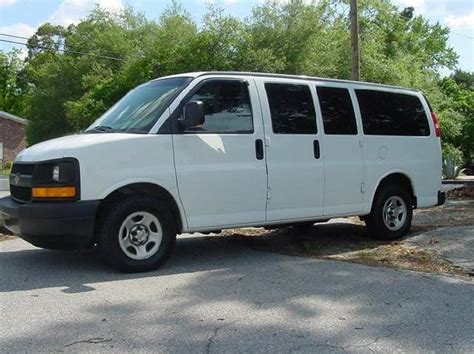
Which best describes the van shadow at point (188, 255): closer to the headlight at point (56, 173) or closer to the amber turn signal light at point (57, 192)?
the amber turn signal light at point (57, 192)

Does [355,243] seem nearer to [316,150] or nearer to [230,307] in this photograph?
[316,150]

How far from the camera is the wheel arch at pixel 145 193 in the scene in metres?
5.88

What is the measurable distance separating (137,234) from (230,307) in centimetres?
159

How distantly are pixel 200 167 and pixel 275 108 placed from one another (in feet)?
4.06

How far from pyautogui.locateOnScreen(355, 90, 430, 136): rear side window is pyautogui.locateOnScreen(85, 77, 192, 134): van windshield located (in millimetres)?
2630

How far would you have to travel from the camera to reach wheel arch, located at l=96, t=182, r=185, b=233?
5875 millimetres

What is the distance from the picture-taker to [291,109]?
7.00m

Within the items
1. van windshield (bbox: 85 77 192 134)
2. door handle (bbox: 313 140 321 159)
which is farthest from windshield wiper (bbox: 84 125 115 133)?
door handle (bbox: 313 140 321 159)

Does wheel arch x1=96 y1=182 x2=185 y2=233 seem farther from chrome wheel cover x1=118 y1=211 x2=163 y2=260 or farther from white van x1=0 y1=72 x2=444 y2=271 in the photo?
chrome wheel cover x1=118 y1=211 x2=163 y2=260

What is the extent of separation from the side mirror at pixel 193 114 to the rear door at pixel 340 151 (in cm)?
182

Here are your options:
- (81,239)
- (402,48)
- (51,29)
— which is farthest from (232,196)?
(51,29)

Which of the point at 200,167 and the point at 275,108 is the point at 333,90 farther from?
the point at 200,167

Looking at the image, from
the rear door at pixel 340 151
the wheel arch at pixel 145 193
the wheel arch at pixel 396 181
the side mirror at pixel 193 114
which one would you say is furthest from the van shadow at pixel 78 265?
the wheel arch at pixel 396 181

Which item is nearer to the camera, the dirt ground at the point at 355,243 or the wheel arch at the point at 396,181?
the dirt ground at the point at 355,243
